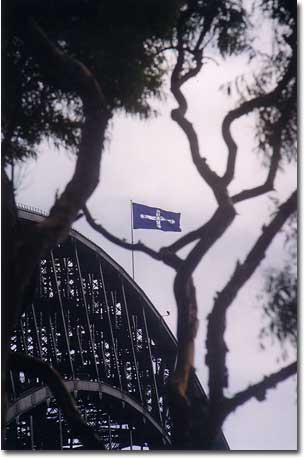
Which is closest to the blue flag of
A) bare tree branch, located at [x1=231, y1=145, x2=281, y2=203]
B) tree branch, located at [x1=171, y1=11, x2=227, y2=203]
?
tree branch, located at [x1=171, y1=11, x2=227, y2=203]

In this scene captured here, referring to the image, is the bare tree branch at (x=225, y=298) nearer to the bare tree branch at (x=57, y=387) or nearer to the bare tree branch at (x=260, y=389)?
the bare tree branch at (x=260, y=389)

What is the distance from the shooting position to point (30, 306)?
5129 millimetres

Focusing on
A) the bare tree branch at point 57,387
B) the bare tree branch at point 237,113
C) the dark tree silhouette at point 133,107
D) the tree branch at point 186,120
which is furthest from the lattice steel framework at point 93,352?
the bare tree branch at point 237,113

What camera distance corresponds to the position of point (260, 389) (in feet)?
15.0

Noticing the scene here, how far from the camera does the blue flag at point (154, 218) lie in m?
4.80

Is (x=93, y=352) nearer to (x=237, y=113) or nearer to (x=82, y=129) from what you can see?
(x=82, y=129)

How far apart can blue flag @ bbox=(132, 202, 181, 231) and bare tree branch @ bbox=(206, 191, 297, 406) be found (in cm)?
58

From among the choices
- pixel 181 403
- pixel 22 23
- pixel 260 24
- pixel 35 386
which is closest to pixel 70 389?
pixel 35 386

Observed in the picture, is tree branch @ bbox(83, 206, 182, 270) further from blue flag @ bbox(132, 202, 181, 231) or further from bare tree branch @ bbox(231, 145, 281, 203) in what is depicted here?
bare tree branch @ bbox(231, 145, 281, 203)

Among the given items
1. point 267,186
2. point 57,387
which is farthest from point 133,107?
point 57,387

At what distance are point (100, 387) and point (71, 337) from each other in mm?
A: 562

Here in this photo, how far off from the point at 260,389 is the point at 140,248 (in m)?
1.36

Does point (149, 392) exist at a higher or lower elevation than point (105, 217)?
lower

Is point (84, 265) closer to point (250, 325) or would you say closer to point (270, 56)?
point (250, 325)
